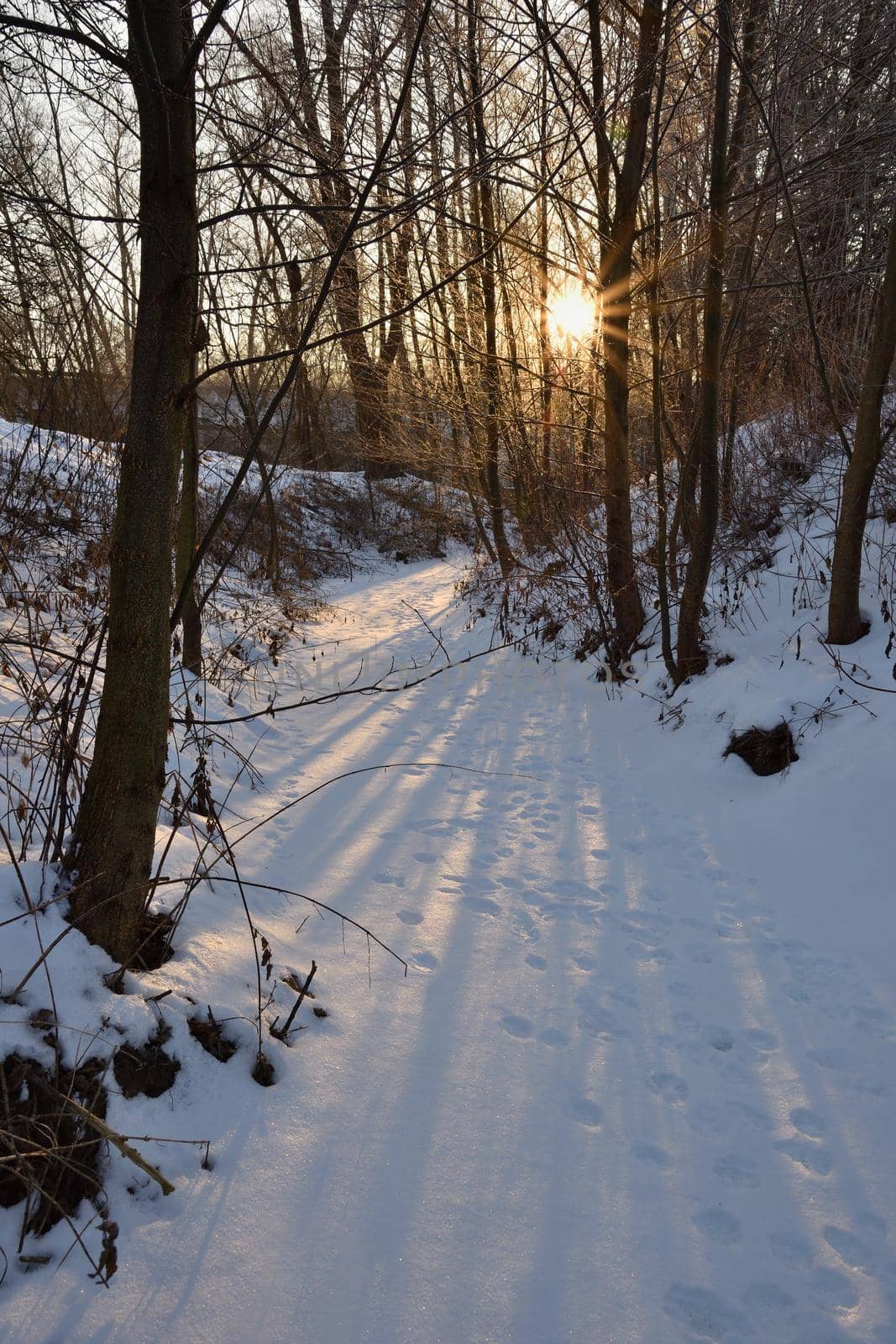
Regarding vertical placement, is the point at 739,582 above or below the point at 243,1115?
above

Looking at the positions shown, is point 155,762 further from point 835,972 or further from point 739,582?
point 739,582

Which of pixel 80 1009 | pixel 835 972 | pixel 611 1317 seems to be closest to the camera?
pixel 611 1317

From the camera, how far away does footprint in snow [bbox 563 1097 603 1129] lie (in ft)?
7.18

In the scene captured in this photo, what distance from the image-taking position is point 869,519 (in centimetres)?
548

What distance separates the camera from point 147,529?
6.96 feet

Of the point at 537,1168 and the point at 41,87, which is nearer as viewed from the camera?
the point at 537,1168

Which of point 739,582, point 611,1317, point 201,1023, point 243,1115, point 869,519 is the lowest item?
point 611,1317

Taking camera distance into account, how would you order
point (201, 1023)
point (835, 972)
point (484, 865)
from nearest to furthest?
point (201, 1023) → point (835, 972) → point (484, 865)

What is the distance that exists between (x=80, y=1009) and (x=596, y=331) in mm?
6323

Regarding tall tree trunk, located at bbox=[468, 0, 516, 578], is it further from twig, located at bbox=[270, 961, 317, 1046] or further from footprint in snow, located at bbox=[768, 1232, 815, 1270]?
footprint in snow, located at bbox=[768, 1232, 815, 1270]

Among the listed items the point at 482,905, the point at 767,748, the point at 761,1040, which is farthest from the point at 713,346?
the point at 761,1040

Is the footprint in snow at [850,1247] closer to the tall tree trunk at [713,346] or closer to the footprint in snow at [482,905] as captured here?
the footprint in snow at [482,905]

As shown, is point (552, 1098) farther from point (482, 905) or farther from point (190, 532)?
point (190, 532)

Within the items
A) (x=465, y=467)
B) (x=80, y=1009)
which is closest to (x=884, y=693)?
(x=80, y=1009)
